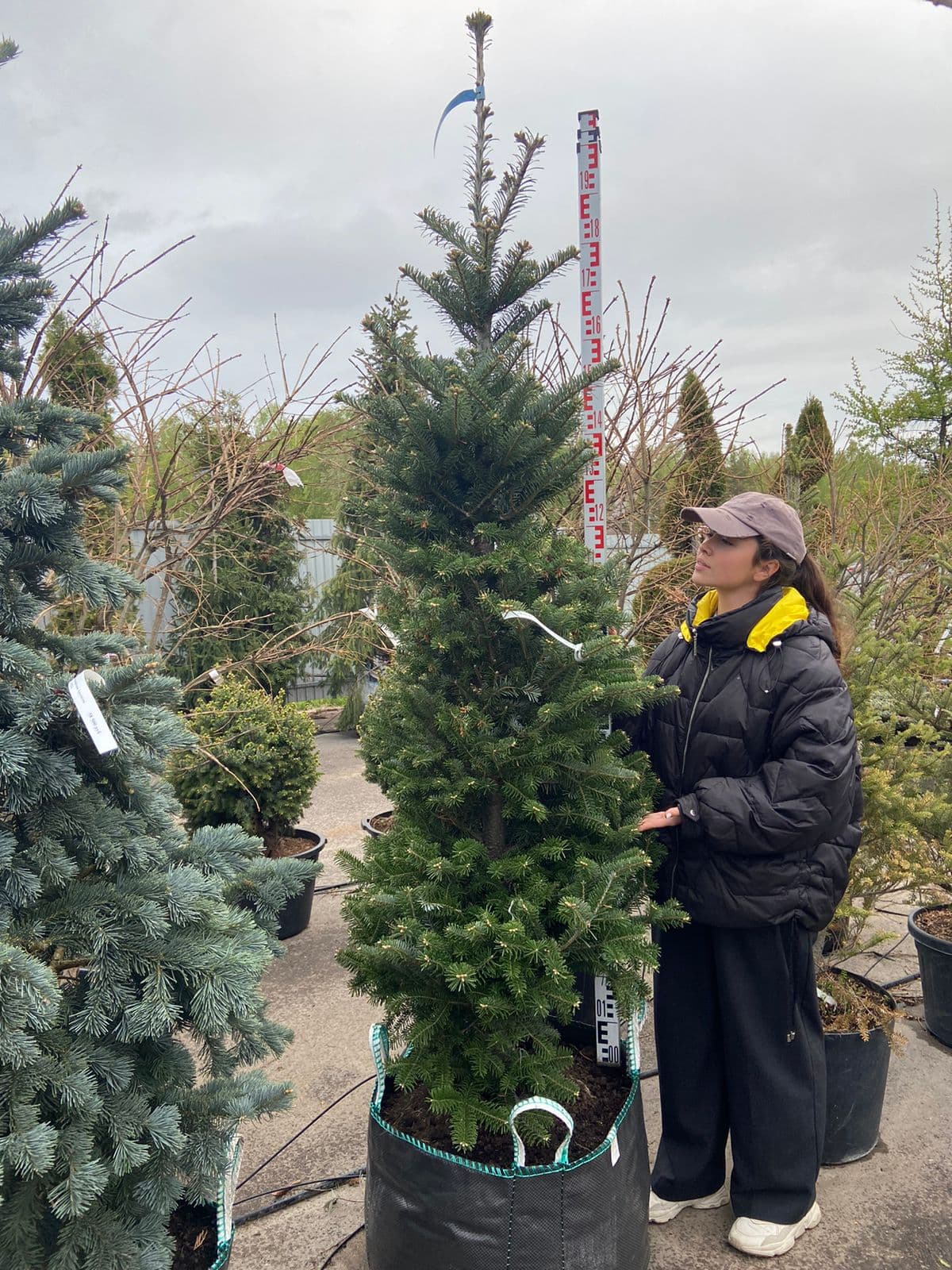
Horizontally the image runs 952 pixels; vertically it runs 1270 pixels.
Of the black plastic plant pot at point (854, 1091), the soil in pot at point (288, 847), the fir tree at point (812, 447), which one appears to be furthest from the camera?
the fir tree at point (812, 447)

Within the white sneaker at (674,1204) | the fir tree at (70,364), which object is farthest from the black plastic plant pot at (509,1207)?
the fir tree at (70,364)

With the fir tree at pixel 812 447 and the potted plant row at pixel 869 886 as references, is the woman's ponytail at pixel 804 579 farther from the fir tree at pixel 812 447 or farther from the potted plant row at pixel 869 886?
the fir tree at pixel 812 447

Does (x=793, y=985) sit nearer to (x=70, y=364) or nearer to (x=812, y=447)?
(x=70, y=364)

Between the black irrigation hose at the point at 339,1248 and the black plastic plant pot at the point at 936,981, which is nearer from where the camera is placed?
the black irrigation hose at the point at 339,1248

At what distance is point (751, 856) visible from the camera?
96.7 inches

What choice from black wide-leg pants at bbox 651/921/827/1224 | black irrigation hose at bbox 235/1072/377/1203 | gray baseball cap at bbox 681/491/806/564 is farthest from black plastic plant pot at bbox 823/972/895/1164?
gray baseball cap at bbox 681/491/806/564

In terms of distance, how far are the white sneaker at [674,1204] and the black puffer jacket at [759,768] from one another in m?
1.03

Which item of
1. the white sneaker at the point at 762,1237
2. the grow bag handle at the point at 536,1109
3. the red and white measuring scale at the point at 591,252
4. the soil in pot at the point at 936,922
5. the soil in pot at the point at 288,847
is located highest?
the red and white measuring scale at the point at 591,252

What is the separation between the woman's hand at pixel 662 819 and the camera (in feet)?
7.89

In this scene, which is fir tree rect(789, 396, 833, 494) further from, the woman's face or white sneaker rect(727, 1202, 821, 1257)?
white sneaker rect(727, 1202, 821, 1257)

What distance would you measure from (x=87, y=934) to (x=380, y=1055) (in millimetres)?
1011

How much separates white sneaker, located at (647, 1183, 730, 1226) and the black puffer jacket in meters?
1.03

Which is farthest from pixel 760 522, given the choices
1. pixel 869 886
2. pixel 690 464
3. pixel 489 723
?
pixel 690 464

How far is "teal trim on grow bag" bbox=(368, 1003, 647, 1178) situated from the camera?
78.3 inches
